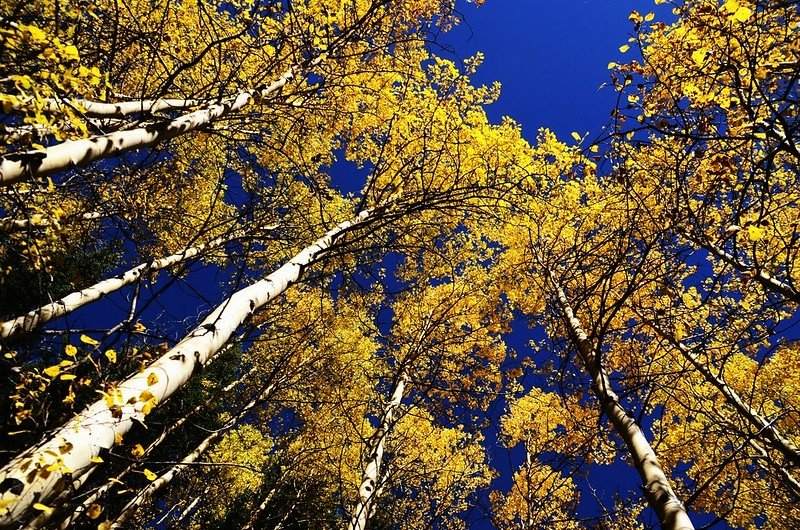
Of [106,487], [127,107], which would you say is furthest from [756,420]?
[127,107]

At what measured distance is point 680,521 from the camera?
1938mm

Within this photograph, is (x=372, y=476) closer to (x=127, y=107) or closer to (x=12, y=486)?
(x=12, y=486)

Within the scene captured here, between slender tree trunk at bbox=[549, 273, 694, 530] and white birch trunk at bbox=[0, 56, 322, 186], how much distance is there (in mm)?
3537

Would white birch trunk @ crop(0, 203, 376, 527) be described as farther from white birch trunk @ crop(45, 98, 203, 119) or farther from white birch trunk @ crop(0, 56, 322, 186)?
white birch trunk @ crop(45, 98, 203, 119)

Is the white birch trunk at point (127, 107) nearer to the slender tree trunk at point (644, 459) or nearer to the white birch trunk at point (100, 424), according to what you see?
the white birch trunk at point (100, 424)

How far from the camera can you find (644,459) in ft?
7.84

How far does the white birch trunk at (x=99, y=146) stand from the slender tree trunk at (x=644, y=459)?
11.6 ft

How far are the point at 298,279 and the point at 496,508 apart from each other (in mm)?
15253

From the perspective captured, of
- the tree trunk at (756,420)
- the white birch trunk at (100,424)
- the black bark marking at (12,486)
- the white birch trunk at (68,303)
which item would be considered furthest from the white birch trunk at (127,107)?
the tree trunk at (756,420)

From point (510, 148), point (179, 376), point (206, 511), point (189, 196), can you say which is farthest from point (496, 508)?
point (179, 376)

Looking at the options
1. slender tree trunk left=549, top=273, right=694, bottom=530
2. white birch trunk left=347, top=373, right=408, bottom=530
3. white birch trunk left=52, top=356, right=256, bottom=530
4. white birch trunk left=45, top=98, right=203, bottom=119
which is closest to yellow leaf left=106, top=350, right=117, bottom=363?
white birch trunk left=52, top=356, right=256, bottom=530

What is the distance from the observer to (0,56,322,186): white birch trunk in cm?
200

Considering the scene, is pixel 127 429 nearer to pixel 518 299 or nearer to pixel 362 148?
pixel 362 148

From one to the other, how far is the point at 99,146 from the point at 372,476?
3839mm
